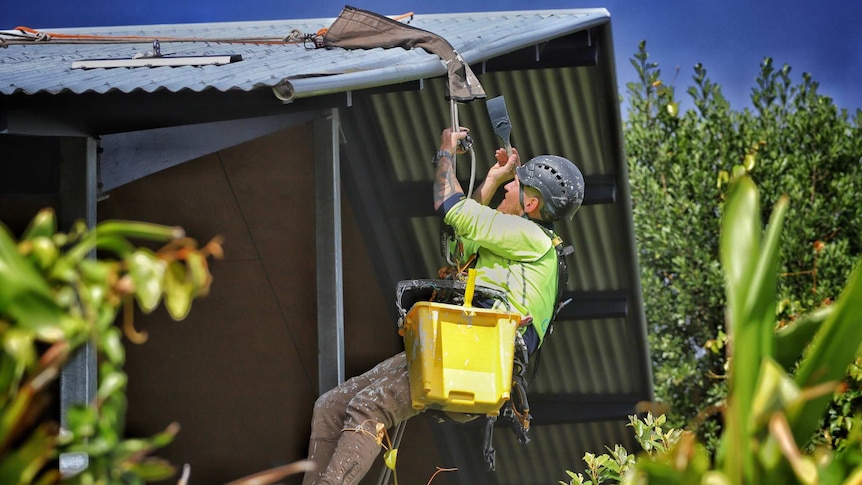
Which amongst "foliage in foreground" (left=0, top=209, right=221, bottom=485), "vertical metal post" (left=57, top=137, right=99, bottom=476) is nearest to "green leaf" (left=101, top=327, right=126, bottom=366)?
"foliage in foreground" (left=0, top=209, right=221, bottom=485)

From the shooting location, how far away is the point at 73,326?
147 centimetres

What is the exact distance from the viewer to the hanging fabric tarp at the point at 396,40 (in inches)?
226

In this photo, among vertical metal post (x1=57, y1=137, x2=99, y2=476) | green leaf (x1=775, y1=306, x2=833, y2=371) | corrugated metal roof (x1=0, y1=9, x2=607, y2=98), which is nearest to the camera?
green leaf (x1=775, y1=306, x2=833, y2=371)

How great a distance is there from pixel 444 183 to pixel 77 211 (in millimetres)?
1533

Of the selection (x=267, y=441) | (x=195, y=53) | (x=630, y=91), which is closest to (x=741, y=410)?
(x=195, y=53)

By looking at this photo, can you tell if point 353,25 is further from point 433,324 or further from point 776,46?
point 776,46

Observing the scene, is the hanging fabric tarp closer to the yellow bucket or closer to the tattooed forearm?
the tattooed forearm

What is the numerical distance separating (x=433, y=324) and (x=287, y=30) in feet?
13.5

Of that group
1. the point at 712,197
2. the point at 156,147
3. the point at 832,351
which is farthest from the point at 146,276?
the point at 712,197

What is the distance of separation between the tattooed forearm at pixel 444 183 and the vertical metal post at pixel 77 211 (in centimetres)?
140

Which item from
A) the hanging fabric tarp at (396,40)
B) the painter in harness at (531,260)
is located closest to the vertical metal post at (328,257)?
the hanging fabric tarp at (396,40)

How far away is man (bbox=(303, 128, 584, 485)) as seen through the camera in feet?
16.9

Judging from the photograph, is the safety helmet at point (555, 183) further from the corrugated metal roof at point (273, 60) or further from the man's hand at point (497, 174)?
the corrugated metal roof at point (273, 60)

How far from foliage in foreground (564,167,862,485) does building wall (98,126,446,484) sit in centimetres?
553
